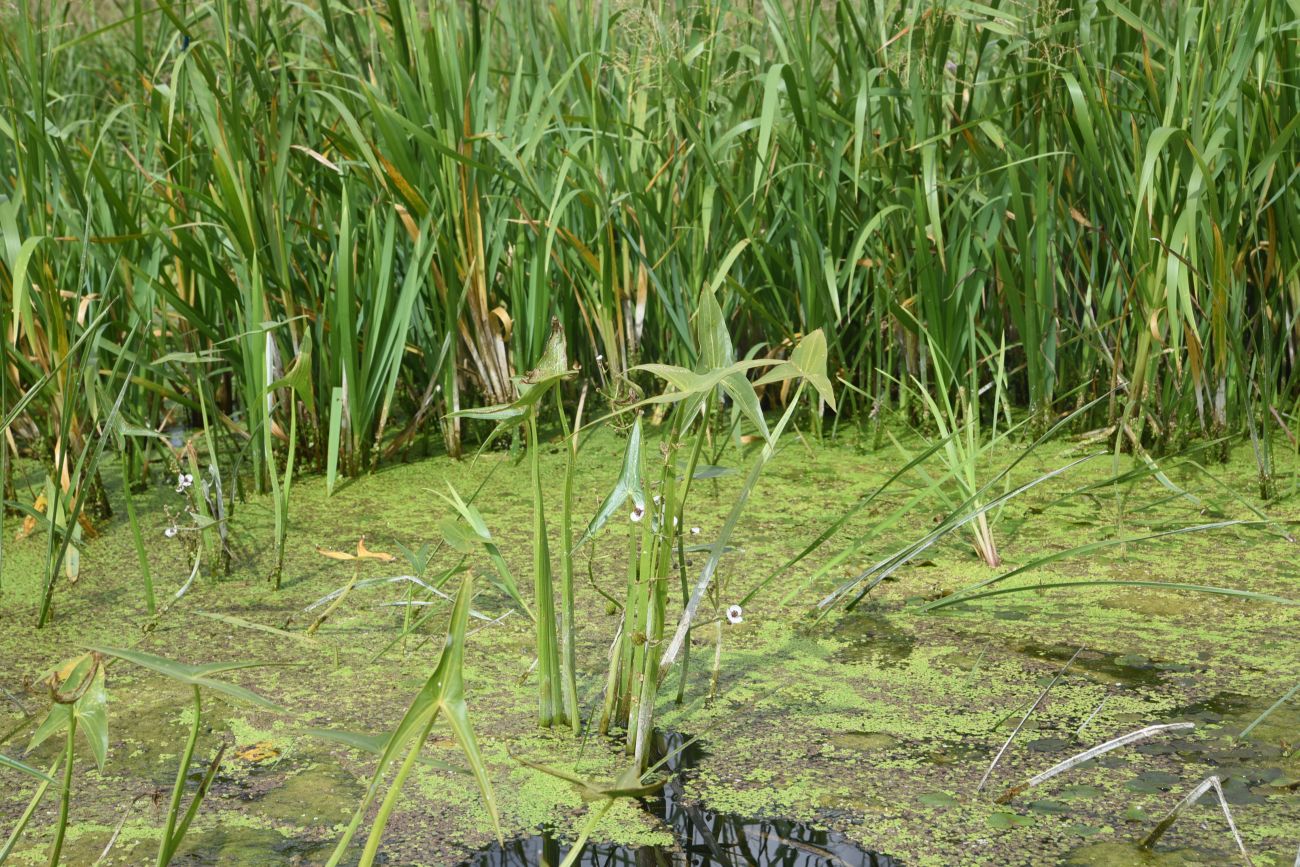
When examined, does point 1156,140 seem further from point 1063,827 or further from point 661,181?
point 1063,827

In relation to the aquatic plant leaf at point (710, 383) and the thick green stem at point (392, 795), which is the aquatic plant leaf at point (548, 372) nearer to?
the aquatic plant leaf at point (710, 383)

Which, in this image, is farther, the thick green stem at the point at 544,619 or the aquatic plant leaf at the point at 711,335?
the thick green stem at the point at 544,619

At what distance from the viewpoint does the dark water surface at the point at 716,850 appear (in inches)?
44.4

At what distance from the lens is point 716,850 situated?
1146mm

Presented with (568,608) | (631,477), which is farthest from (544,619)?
(631,477)

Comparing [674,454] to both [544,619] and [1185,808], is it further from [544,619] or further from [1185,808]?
[1185,808]

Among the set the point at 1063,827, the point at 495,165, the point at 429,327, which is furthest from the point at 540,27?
the point at 1063,827

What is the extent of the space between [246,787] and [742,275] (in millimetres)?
1369

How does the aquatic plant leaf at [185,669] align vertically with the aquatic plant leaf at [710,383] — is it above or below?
below

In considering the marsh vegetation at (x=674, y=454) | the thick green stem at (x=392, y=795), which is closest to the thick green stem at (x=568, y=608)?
the marsh vegetation at (x=674, y=454)

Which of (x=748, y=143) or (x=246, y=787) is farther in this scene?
(x=748, y=143)

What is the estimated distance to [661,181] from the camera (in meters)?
2.34

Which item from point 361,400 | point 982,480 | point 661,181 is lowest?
point 982,480

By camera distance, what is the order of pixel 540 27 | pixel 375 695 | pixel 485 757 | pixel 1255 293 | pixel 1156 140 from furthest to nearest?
pixel 540 27 → pixel 1255 293 → pixel 1156 140 → pixel 375 695 → pixel 485 757
